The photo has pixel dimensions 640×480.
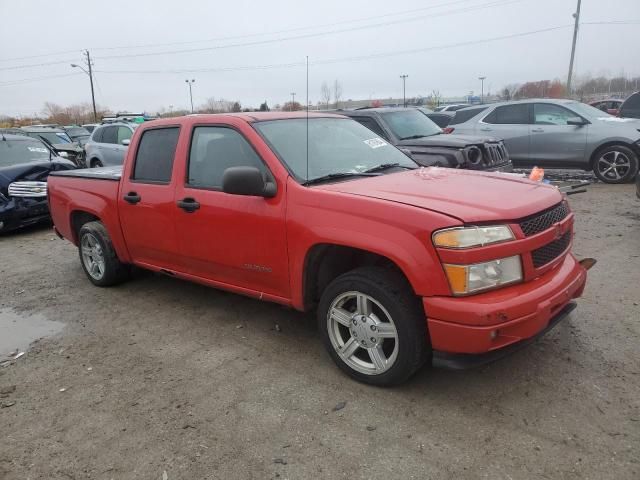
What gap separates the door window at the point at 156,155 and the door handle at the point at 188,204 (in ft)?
1.08

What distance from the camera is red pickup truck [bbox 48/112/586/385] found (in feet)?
9.25

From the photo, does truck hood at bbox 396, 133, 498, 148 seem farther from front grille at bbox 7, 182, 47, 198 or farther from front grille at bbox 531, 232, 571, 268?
front grille at bbox 7, 182, 47, 198

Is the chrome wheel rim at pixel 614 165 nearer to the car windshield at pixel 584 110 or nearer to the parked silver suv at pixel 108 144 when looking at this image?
the car windshield at pixel 584 110

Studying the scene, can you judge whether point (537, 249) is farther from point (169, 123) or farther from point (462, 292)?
point (169, 123)

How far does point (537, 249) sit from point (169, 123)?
3.20 m

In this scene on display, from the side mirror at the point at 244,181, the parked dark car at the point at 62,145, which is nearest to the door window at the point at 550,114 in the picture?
the side mirror at the point at 244,181

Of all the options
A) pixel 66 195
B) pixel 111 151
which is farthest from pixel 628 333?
pixel 111 151

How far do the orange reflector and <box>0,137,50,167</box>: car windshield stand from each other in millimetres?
9019

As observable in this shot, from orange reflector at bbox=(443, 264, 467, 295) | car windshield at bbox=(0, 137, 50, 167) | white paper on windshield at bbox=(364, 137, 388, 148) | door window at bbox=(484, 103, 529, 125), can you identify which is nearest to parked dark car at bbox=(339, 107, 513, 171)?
white paper on windshield at bbox=(364, 137, 388, 148)

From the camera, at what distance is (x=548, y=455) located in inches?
101

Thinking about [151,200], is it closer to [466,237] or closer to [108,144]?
[466,237]

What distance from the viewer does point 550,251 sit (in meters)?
3.16

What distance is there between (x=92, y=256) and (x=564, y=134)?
9118 millimetres

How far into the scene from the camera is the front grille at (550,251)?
3017 mm
